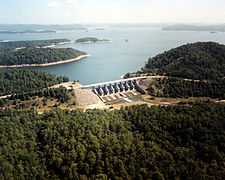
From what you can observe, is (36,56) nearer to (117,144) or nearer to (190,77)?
(190,77)

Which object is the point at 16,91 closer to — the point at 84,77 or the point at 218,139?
the point at 84,77

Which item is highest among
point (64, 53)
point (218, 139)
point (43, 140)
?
point (64, 53)

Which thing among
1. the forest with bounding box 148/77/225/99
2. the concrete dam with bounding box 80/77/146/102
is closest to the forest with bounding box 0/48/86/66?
the concrete dam with bounding box 80/77/146/102

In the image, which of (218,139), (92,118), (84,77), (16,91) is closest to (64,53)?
(84,77)

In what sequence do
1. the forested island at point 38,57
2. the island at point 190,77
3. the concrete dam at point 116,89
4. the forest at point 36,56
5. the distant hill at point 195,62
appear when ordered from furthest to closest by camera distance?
1. the forest at point 36,56
2. the forested island at point 38,57
3. the distant hill at point 195,62
4. the concrete dam at point 116,89
5. the island at point 190,77

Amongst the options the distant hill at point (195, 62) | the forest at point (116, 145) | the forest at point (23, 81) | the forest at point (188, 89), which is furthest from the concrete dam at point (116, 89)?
the forest at point (116, 145)

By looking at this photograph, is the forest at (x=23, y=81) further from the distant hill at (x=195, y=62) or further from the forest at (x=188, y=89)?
the distant hill at (x=195, y=62)
